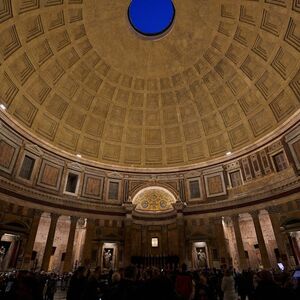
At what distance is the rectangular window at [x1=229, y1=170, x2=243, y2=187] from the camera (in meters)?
22.4

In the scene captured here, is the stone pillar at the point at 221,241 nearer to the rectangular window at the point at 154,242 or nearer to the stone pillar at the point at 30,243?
the rectangular window at the point at 154,242

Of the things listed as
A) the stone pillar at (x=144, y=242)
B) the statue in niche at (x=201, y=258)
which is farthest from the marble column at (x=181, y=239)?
the stone pillar at (x=144, y=242)

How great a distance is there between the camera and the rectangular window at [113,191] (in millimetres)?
24406

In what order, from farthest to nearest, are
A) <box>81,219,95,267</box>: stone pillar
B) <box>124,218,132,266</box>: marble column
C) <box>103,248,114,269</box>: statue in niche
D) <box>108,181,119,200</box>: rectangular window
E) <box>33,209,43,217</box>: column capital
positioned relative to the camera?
<box>108,181,119,200</box>: rectangular window < <box>103,248,114,269</box>: statue in niche < <box>124,218,132,266</box>: marble column < <box>81,219,95,267</box>: stone pillar < <box>33,209,43,217</box>: column capital

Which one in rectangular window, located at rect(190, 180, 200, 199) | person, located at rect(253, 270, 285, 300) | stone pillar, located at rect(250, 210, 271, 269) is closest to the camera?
person, located at rect(253, 270, 285, 300)

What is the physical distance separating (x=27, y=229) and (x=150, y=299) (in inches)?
705

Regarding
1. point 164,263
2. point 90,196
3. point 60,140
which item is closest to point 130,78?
point 60,140

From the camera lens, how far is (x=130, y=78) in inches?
990

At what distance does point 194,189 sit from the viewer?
24578mm

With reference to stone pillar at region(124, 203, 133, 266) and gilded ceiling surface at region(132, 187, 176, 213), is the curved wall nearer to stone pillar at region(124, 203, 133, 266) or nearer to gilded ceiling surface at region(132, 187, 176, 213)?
stone pillar at region(124, 203, 133, 266)

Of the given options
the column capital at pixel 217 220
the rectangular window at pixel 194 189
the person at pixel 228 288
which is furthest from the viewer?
the rectangular window at pixel 194 189

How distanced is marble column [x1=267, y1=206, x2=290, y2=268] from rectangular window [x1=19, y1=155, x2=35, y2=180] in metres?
21.4

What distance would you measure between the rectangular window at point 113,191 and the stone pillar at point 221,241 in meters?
10.9

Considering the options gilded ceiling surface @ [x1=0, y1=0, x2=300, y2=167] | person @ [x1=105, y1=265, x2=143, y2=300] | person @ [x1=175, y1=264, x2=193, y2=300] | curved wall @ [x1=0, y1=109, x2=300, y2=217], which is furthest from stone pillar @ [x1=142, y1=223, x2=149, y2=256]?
person @ [x1=105, y1=265, x2=143, y2=300]
